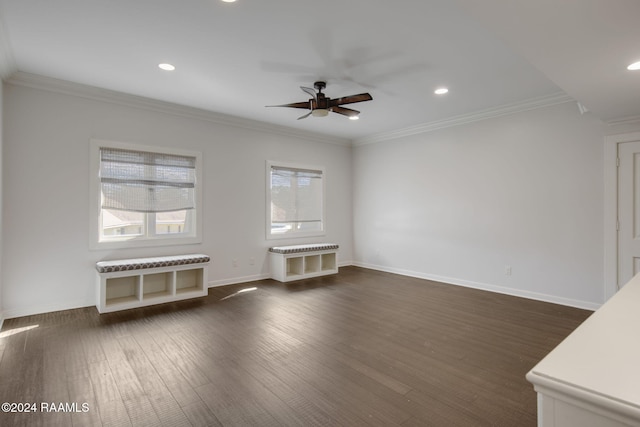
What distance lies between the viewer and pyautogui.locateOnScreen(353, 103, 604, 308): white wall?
391 centimetres

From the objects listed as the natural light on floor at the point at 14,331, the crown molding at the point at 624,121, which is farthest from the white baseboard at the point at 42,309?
the crown molding at the point at 624,121

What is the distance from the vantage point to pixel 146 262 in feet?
12.9

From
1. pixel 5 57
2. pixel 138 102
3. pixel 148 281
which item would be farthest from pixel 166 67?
pixel 148 281

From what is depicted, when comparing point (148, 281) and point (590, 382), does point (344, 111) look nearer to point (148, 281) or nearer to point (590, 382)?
point (148, 281)

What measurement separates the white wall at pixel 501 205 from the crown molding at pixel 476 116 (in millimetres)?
76

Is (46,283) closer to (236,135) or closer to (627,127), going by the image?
(236,135)

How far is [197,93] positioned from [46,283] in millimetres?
2862

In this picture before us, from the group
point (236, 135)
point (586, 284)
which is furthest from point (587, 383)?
point (236, 135)

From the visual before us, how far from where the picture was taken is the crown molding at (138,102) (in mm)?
3576

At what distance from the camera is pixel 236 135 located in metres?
5.21

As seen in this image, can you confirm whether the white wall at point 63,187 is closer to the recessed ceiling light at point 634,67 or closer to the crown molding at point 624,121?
the recessed ceiling light at point 634,67

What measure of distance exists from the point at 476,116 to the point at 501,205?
4.56ft

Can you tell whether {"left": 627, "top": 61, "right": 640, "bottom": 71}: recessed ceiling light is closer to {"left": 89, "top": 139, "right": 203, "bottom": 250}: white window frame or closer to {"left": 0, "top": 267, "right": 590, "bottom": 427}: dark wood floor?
{"left": 0, "top": 267, "right": 590, "bottom": 427}: dark wood floor

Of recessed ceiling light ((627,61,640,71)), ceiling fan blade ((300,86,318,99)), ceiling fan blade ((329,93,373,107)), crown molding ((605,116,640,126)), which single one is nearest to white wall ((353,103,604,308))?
crown molding ((605,116,640,126))
